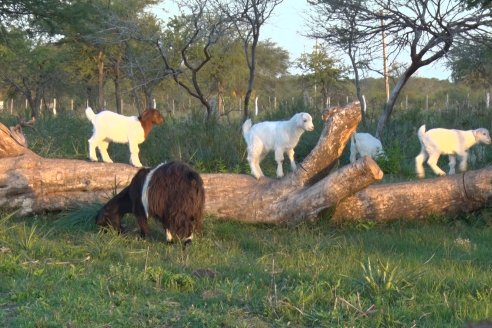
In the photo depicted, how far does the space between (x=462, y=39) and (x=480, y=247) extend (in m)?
8.43

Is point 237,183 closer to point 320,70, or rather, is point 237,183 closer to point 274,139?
point 274,139

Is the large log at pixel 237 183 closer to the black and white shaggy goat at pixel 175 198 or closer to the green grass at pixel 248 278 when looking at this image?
the green grass at pixel 248 278

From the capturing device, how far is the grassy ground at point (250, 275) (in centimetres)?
503

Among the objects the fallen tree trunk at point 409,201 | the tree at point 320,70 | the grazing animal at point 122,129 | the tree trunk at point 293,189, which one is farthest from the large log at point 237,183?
the tree at point 320,70

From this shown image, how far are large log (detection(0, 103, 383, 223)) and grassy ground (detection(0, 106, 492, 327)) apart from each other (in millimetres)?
261

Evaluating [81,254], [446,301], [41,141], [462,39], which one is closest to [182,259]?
[81,254]

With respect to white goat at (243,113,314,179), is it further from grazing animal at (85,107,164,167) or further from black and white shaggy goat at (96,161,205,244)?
black and white shaggy goat at (96,161,205,244)

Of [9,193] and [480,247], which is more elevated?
[9,193]

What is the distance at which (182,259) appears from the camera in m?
7.23

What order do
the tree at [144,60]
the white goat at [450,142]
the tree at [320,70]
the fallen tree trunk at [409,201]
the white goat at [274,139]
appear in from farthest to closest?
the tree at [320,70] → the tree at [144,60] → the white goat at [450,142] → the white goat at [274,139] → the fallen tree trunk at [409,201]

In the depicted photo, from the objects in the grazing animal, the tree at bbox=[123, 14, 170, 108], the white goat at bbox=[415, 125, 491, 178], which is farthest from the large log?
the tree at bbox=[123, 14, 170, 108]

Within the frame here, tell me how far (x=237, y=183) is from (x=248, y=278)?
11.9 feet

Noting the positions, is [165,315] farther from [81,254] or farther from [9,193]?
[9,193]

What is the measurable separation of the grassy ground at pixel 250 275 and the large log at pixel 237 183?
26 centimetres
